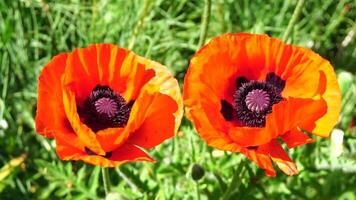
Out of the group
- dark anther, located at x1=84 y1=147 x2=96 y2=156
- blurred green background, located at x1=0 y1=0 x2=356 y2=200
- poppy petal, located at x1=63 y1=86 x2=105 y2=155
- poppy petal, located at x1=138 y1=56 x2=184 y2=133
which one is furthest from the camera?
blurred green background, located at x1=0 y1=0 x2=356 y2=200

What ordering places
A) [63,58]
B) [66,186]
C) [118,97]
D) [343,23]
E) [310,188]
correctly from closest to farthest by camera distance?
1. [63,58]
2. [118,97]
3. [66,186]
4. [310,188]
5. [343,23]

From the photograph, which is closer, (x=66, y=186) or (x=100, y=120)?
(x=100, y=120)

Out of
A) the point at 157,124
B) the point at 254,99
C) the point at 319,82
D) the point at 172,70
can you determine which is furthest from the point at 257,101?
the point at 172,70

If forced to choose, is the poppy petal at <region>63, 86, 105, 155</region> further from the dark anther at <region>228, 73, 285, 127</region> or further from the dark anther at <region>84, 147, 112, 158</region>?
the dark anther at <region>228, 73, 285, 127</region>

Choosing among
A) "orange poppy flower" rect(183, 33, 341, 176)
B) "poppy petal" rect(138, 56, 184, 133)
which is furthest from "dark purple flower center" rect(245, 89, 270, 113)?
"poppy petal" rect(138, 56, 184, 133)

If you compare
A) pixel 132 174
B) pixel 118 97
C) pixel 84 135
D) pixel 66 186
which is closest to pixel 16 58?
pixel 66 186

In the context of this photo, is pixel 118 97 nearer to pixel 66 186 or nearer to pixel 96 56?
pixel 96 56

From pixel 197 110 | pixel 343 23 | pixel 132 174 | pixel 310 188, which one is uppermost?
pixel 197 110
